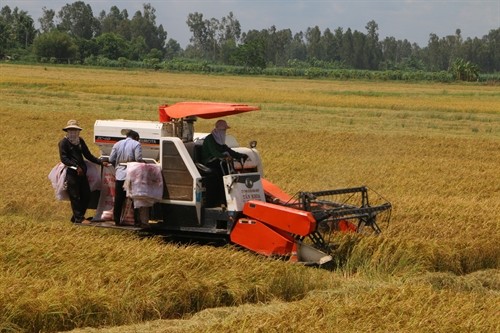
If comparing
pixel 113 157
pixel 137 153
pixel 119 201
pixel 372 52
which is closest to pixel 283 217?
pixel 137 153

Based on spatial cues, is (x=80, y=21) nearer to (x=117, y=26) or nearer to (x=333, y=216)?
(x=117, y=26)

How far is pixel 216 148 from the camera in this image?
38.4 feet

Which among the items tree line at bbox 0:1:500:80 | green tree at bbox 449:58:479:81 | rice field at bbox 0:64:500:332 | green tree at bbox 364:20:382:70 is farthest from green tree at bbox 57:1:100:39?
rice field at bbox 0:64:500:332

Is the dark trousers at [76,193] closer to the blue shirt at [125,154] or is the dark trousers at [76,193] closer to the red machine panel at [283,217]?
the blue shirt at [125,154]

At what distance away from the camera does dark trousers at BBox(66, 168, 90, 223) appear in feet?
39.3

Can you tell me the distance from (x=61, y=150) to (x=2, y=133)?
1248 centimetres

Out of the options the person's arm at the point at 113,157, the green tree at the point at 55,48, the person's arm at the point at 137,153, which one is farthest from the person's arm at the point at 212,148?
the green tree at the point at 55,48

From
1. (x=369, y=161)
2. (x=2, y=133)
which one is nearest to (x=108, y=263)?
(x=369, y=161)

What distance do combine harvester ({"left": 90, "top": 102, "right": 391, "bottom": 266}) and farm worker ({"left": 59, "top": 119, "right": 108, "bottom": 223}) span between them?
0.26m

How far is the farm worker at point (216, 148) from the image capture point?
1163 cm

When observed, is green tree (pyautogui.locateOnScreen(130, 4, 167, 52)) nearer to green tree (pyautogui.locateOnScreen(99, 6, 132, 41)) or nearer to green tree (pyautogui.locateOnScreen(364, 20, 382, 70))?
green tree (pyautogui.locateOnScreen(99, 6, 132, 41))

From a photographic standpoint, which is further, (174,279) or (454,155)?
(454,155)

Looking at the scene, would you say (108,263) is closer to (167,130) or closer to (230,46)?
(167,130)

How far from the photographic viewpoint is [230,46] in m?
164
